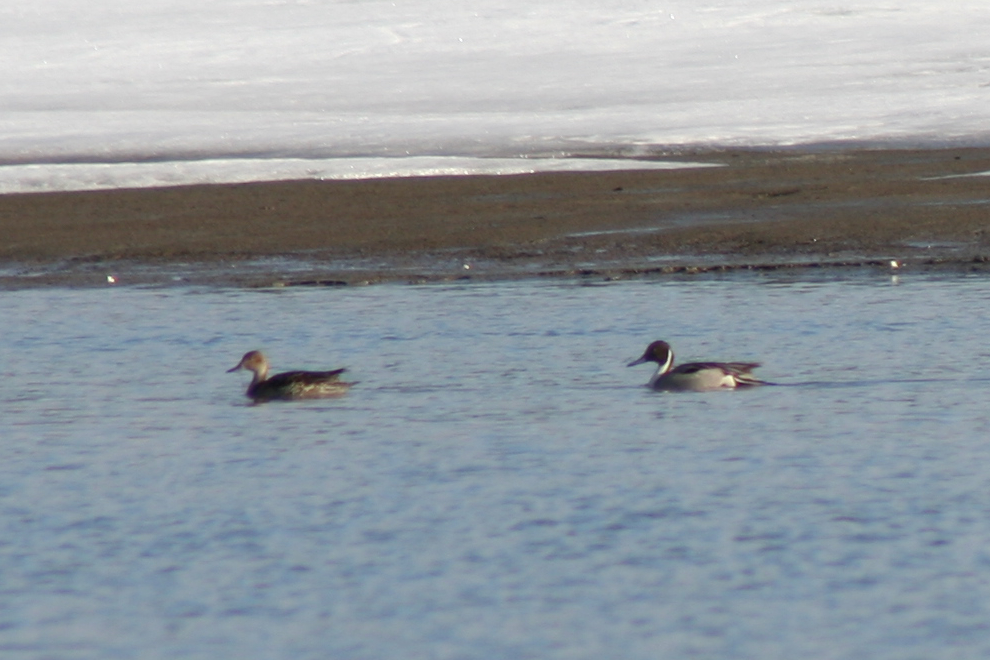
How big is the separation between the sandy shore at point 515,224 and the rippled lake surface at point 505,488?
6.94 ft

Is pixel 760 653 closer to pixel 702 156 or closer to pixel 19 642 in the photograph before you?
pixel 19 642

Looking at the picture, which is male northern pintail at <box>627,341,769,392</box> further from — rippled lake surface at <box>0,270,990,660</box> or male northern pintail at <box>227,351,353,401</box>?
male northern pintail at <box>227,351,353,401</box>

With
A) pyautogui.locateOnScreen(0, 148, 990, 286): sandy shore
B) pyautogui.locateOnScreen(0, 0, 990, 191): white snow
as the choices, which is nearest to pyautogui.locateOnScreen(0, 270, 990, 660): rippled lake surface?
pyautogui.locateOnScreen(0, 148, 990, 286): sandy shore

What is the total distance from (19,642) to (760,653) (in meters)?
2.06

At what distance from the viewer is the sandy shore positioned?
1348 cm

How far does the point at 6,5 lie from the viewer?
31.4 m

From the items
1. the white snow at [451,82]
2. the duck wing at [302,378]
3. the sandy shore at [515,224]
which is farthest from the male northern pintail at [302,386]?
the white snow at [451,82]

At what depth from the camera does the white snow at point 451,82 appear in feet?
62.7

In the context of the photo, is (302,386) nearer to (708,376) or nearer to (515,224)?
(708,376)

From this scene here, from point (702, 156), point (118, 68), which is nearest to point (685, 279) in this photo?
point (702, 156)

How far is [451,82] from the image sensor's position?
24.7 m

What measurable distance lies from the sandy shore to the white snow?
3.62 ft

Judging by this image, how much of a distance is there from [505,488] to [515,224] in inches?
319

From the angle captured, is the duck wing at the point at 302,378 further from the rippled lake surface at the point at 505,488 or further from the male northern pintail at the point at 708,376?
the male northern pintail at the point at 708,376
